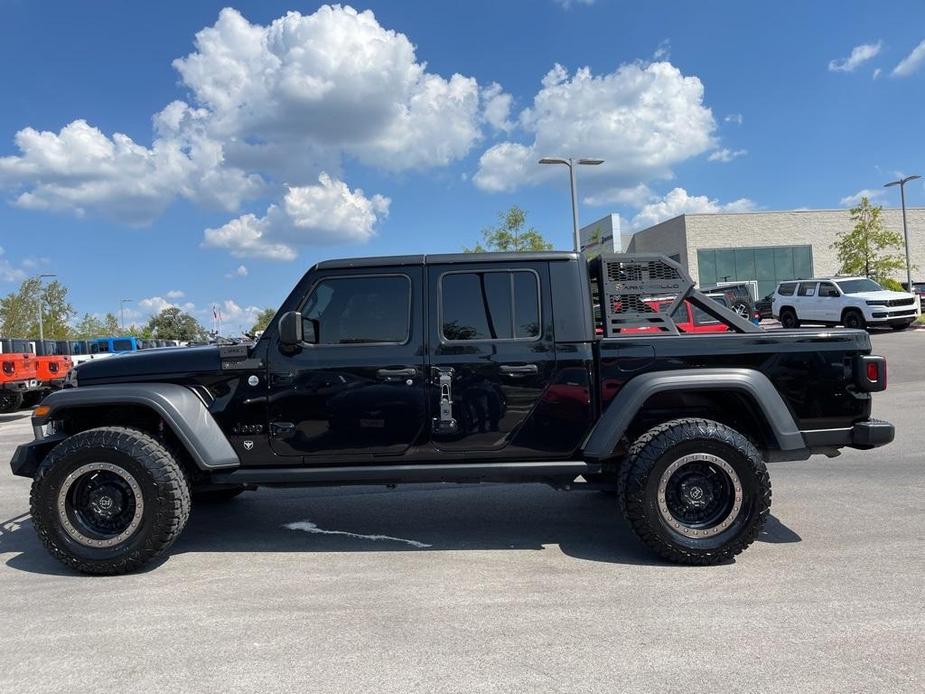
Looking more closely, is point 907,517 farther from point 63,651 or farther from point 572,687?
point 63,651

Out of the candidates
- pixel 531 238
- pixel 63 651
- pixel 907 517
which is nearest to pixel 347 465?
pixel 63 651

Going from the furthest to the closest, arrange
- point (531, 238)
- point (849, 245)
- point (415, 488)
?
point (849, 245), point (531, 238), point (415, 488)

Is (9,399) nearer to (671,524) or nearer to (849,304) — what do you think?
(671,524)

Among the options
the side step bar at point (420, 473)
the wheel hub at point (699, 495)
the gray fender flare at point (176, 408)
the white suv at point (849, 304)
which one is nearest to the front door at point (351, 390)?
the side step bar at point (420, 473)

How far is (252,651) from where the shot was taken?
10.4ft

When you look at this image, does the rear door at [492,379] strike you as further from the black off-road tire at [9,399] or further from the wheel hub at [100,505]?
the black off-road tire at [9,399]

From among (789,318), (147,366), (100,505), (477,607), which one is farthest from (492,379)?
(789,318)

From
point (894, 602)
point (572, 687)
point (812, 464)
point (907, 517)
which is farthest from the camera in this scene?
point (812, 464)

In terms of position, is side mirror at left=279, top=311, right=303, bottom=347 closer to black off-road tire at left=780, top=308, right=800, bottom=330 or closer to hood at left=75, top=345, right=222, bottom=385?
hood at left=75, top=345, right=222, bottom=385

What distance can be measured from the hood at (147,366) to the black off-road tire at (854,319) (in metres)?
21.5

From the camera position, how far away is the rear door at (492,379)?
4316 mm

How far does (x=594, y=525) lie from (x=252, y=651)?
9.09 feet

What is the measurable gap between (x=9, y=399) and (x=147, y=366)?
1260cm

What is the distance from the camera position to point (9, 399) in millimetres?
14398
